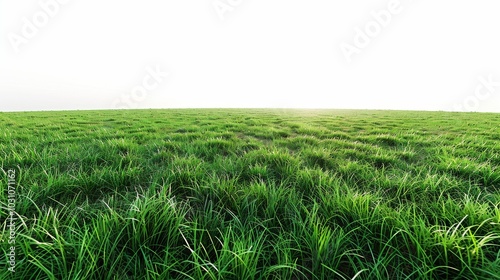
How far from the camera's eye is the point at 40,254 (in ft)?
3.27

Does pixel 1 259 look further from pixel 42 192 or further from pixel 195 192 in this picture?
pixel 195 192

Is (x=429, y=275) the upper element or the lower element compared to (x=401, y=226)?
lower

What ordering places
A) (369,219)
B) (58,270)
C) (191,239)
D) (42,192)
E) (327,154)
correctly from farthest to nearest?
(327,154) → (42,192) → (369,219) → (191,239) → (58,270)

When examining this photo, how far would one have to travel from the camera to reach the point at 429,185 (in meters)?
1.90

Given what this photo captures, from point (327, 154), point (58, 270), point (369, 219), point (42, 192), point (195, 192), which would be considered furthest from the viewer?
point (327, 154)

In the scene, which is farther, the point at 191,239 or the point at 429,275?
the point at 191,239

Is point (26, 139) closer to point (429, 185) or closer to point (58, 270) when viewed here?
point (58, 270)

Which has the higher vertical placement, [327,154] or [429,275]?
[327,154]

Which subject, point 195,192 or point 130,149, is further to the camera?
point 130,149

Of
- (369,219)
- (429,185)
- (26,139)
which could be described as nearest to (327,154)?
(429,185)

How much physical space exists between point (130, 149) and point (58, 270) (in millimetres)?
2628

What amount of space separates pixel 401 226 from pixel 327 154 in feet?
6.45

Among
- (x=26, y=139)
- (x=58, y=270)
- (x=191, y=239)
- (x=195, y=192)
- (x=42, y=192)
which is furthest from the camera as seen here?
(x=26, y=139)

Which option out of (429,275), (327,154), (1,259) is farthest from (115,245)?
(327,154)
